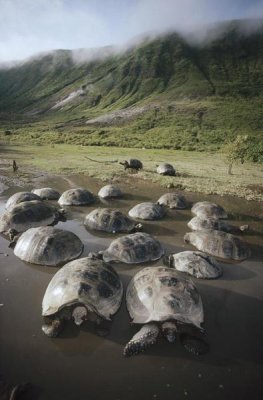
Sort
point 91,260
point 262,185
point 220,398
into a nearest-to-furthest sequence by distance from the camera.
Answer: point 220,398, point 91,260, point 262,185

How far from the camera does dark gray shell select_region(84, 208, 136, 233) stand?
53.0ft

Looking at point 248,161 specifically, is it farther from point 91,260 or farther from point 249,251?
point 91,260

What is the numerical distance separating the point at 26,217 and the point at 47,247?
393cm

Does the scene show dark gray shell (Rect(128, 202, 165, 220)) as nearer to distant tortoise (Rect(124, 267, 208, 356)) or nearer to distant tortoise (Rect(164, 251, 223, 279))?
distant tortoise (Rect(164, 251, 223, 279))

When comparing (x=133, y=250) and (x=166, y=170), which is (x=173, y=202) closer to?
(x=133, y=250)

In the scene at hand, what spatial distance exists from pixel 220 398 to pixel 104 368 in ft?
8.72

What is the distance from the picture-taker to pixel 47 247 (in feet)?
40.2

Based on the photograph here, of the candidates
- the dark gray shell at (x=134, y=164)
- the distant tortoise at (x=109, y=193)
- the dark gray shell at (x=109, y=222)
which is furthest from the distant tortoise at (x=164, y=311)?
the dark gray shell at (x=134, y=164)

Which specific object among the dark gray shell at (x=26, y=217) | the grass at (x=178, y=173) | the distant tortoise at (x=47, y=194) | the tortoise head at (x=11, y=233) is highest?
the dark gray shell at (x=26, y=217)

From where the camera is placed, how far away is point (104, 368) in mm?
7840

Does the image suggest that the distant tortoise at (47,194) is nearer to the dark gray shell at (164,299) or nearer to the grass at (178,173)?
the grass at (178,173)

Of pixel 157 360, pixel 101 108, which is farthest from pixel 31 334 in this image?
pixel 101 108

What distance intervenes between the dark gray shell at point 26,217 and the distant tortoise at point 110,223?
218cm

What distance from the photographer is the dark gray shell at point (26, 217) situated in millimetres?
15359
